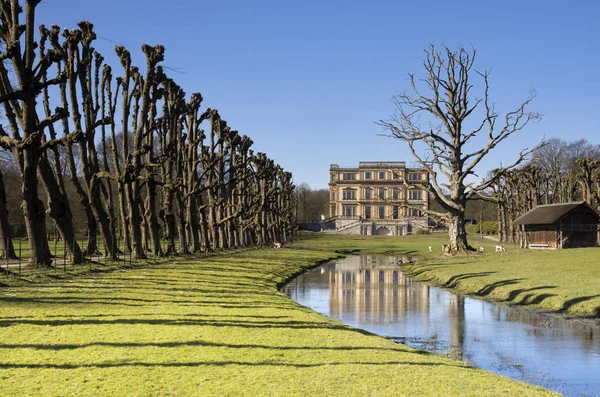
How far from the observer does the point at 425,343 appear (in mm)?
18578

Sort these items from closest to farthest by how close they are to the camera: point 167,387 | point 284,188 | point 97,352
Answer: point 167,387, point 97,352, point 284,188

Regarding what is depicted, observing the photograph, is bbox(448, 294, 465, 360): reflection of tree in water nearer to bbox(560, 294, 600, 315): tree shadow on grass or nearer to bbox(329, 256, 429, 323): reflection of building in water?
bbox(329, 256, 429, 323): reflection of building in water

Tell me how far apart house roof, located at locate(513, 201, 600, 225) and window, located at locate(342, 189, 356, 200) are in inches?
3600

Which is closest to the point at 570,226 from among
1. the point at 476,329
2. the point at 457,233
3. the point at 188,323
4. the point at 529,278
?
the point at 457,233

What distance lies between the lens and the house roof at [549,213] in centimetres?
5662

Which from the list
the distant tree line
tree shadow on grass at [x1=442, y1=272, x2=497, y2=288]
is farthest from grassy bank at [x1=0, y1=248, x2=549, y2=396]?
the distant tree line

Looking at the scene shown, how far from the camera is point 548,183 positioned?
86000 mm

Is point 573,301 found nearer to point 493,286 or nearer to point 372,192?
point 493,286

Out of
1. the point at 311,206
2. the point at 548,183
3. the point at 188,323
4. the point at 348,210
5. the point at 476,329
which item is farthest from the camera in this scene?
the point at 311,206

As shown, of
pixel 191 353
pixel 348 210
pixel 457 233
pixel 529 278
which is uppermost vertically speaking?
pixel 348 210

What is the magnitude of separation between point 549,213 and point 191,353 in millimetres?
53128

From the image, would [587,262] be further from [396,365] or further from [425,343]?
[396,365]

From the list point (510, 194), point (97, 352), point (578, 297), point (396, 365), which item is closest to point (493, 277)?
point (578, 297)

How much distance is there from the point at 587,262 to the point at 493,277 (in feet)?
21.4
